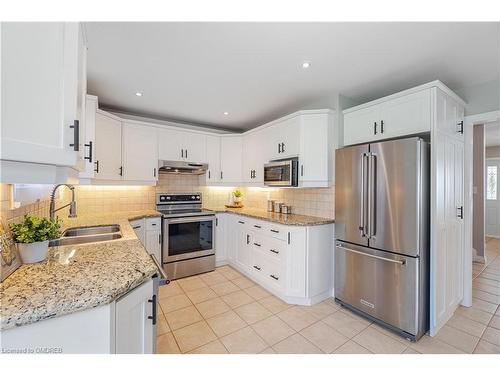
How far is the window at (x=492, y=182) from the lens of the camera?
5992 mm

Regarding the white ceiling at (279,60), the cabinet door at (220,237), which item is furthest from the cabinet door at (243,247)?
the white ceiling at (279,60)

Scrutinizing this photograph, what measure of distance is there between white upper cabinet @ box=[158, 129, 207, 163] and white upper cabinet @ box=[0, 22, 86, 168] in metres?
2.51

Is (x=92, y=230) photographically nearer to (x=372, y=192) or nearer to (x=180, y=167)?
(x=180, y=167)

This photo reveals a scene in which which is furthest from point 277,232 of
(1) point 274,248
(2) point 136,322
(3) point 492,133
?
(3) point 492,133

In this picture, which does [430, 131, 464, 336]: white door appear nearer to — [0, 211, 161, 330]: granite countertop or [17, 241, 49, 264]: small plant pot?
[0, 211, 161, 330]: granite countertop

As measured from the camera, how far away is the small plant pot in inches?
45.7

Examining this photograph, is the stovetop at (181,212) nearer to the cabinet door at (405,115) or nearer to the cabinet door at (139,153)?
the cabinet door at (139,153)

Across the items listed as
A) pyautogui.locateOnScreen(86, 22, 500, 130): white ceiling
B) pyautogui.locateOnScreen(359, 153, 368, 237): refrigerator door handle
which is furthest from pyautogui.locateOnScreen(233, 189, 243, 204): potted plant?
pyautogui.locateOnScreen(359, 153, 368, 237): refrigerator door handle

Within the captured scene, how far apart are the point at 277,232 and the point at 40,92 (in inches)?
92.4

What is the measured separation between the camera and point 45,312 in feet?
2.53

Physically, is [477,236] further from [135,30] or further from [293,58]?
[135,30]

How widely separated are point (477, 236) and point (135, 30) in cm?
594
